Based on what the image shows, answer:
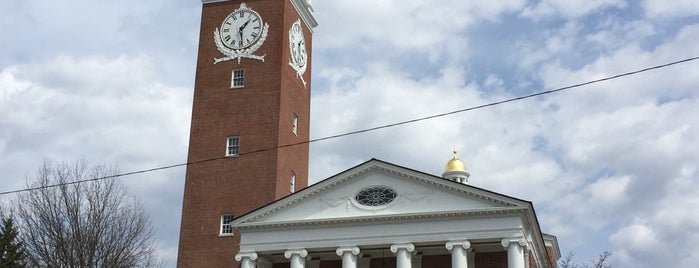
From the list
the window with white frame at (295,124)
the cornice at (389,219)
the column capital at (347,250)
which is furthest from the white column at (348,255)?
the window with white frame at (295,124)

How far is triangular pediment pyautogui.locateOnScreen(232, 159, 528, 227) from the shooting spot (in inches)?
1512

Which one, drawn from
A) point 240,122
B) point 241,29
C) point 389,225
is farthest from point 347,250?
point 241,29

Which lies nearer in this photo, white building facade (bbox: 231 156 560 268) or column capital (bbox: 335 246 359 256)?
white building facade (bbox: 231 156 560 268)

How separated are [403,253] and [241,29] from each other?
1695cm

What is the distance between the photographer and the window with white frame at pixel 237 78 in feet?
156

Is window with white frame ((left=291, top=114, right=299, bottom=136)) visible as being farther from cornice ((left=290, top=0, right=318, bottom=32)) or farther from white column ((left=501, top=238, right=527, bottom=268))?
white column ((left=501, top=238, right=527, bottom=268))

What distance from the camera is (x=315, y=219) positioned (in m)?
40.0

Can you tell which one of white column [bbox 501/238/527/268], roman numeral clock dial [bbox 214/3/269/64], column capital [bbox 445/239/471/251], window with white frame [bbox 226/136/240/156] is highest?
roman numeral clock dial [bbox 214/3/269/64]

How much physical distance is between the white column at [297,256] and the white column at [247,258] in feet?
5.43

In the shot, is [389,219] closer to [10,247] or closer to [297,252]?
[297,252]

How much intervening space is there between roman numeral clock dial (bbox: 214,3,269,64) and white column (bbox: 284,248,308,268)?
12.2 m

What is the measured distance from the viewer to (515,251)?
121ft

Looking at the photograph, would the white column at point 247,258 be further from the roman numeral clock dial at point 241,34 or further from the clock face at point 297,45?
the clock face at point 297,45

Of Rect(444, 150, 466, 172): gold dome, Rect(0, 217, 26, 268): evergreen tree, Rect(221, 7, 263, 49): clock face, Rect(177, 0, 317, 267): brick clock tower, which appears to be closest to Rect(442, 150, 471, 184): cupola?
Rect(444, 150, 466, 172): gold dome
